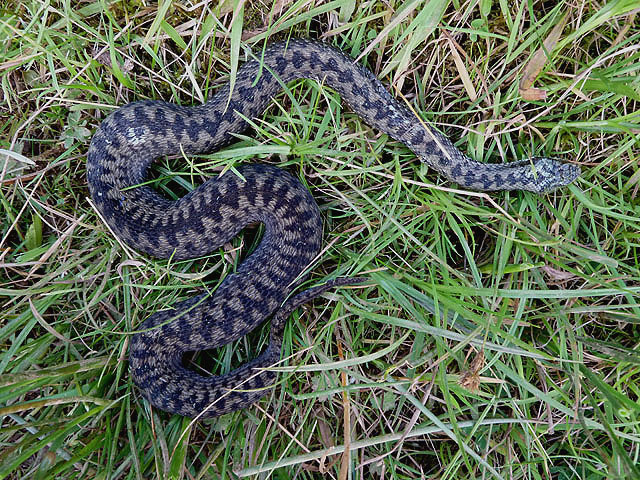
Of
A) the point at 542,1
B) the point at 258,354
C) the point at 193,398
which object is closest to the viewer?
the point at 542,1

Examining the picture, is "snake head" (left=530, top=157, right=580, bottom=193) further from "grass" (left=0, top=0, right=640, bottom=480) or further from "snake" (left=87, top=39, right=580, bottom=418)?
"grass" (left=0, top=0, right=640, bottom=480)

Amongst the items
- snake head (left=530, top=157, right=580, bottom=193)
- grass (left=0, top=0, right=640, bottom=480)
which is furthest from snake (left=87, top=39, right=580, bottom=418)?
grass (left=0, top=0, right=640, bottom=480)

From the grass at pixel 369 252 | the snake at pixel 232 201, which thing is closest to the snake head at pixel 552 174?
the snake at pixel 232 201

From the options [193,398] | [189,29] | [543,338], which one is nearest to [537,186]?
[543,338]

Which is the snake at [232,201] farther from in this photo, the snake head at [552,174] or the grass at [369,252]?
the grass at [369,252]

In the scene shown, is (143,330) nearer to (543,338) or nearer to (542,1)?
(543,338)

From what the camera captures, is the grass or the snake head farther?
the snake head
